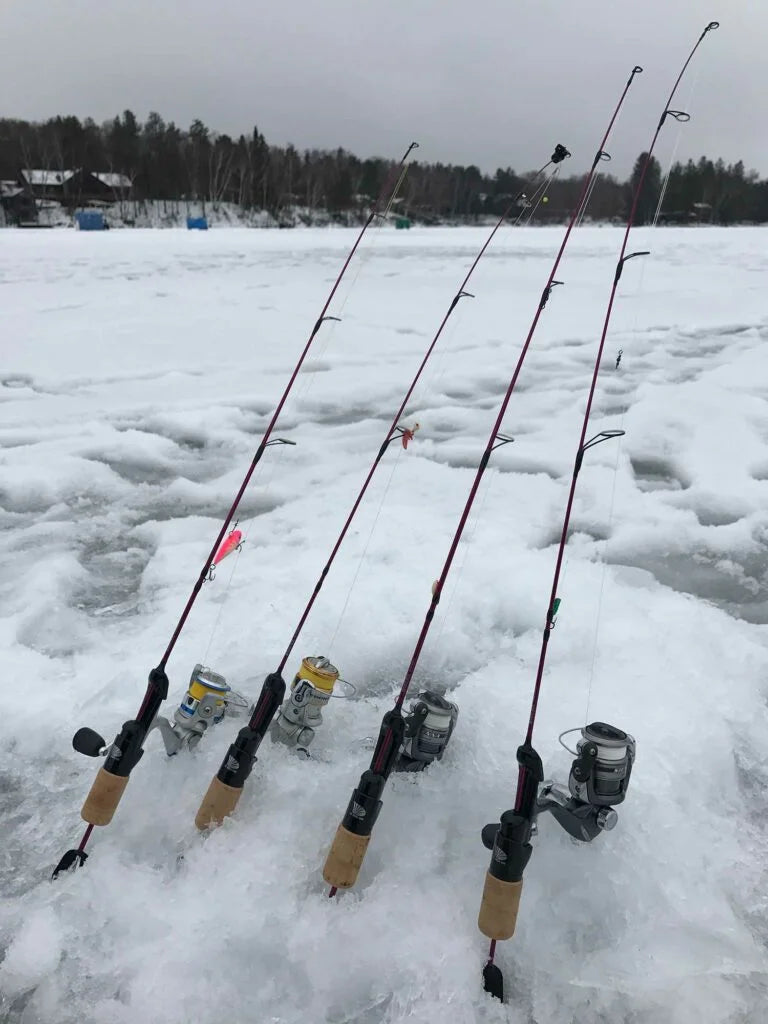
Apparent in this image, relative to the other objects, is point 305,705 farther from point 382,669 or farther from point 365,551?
point 365,551

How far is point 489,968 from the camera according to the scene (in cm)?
181

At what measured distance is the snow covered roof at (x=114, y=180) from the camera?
148ft

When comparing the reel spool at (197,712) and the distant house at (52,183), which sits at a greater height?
the distant house at (52,183)

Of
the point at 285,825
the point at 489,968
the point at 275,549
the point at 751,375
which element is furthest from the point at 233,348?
the point at 489,968

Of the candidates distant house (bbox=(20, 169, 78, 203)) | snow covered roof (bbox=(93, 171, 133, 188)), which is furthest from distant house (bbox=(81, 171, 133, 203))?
distant house (bbox=(20, 169, 78, 203))

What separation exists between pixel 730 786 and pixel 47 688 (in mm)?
2614

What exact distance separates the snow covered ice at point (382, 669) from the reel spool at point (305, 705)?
9 cm

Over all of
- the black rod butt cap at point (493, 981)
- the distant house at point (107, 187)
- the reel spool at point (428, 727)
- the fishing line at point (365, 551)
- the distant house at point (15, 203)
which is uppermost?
the distant house at point (107, 187)

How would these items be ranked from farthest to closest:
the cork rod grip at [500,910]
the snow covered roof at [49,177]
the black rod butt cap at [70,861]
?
the snow covered roof at [49,177]
the black rod butt cap at [70,861]
the cork rod grip at [500,910]

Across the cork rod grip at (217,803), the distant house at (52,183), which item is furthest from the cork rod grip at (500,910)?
the distant house at (52,183)

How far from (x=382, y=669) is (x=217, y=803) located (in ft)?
3.58

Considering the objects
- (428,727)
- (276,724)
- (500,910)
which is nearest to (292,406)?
(276,724)

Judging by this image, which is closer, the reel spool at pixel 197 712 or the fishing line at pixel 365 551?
the reel spool at pixel 197 712

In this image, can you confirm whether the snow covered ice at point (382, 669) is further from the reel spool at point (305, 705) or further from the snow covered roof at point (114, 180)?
the snow covered roof at point (114, 180)
